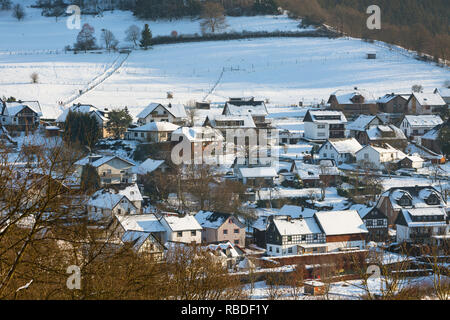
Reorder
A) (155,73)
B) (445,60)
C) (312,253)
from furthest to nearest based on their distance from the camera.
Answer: (445,60)
(155,73)
(312,253)

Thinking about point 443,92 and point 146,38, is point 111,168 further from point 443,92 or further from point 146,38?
point 146,38

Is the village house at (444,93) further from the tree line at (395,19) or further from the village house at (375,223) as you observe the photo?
the village house at (375,223)

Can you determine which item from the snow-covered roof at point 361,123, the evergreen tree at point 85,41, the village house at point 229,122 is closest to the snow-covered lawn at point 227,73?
the evergreen tree at point 85,41

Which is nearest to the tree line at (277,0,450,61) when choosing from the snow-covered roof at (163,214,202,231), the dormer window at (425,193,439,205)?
the dormer window at (425,193,439,205)

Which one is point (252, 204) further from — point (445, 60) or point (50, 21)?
point (50, 21)

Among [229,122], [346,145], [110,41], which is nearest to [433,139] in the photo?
[346,145]

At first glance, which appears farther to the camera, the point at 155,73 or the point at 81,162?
the point at 155,73
